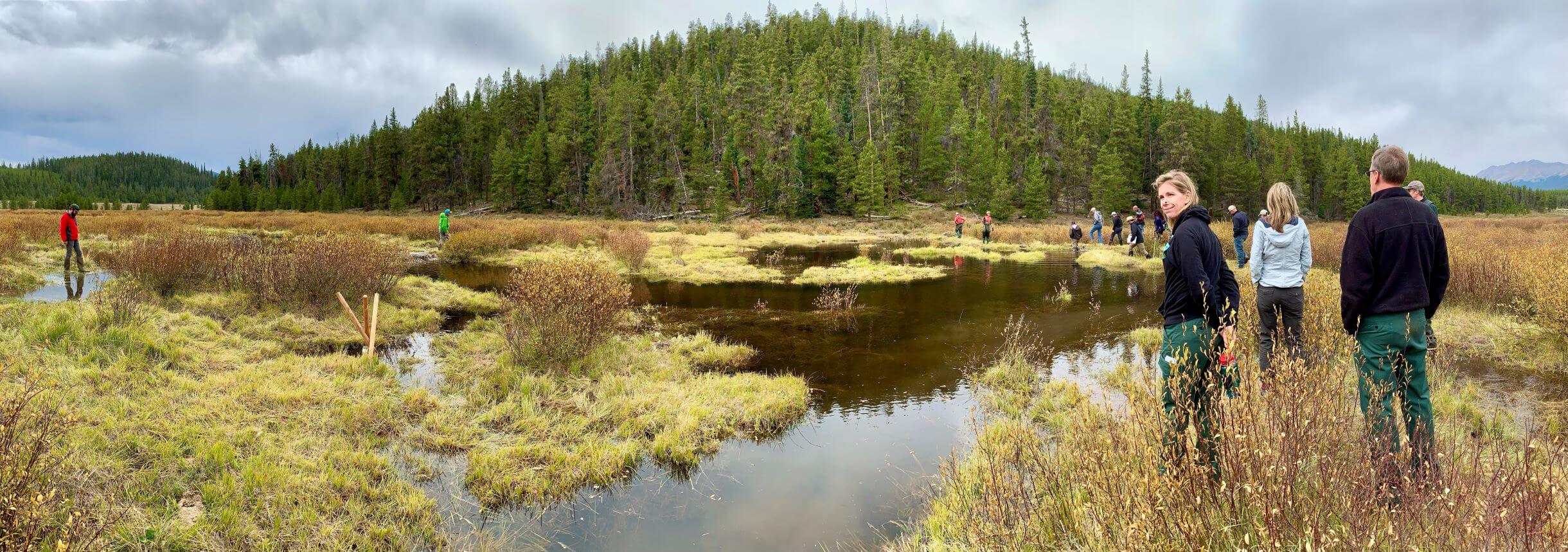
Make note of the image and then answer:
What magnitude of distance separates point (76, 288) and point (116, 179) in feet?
739

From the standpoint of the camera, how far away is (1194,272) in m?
3.79

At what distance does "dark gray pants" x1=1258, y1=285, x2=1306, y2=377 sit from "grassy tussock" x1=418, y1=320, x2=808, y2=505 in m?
4.71

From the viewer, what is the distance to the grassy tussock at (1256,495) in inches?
89.8

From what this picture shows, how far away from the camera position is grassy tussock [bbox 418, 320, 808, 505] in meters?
5.64

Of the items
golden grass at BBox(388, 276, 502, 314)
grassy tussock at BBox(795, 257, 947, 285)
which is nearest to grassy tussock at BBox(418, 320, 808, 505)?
golden grass at BBox(388, 276, 502, 314)

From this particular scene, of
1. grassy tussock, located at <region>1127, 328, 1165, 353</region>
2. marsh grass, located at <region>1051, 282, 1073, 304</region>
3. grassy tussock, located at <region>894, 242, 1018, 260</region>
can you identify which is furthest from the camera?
→ grassy tussock, located at <region>894, 242, 1018, 260</region>

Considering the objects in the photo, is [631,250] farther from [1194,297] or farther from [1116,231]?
[1116,231]

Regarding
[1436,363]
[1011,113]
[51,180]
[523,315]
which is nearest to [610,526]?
[523,315]

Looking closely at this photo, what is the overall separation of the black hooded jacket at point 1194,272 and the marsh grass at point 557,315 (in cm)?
687

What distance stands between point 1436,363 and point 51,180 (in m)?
227

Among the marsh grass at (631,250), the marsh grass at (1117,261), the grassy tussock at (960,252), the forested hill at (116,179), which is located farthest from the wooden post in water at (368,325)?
the forested hill at (116,179)

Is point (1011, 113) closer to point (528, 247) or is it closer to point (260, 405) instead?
point (528, 247)

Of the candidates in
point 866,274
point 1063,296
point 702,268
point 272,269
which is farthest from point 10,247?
point 1063,296

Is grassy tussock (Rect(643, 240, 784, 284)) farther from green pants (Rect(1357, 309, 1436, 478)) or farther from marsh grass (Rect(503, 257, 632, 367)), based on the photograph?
green pants (Rect(1357, 309, 1436, 478))
